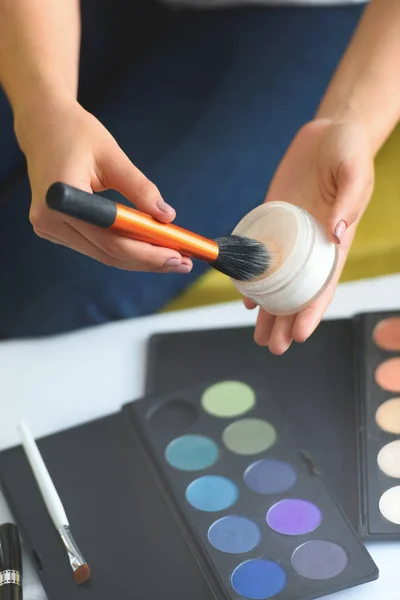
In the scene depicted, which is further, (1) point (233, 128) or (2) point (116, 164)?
(1) point (233, 128)

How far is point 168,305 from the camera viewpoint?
3.02ft

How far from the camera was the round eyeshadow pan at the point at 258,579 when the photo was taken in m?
0.62

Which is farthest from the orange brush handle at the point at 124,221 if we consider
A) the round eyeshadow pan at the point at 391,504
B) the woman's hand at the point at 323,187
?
the round eyeshadow pan at the point at 391,504

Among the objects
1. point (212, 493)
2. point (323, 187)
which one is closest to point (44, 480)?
point (212, 493)

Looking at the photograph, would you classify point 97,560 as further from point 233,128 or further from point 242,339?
point 233,128

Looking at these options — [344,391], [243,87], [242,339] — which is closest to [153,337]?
[242,339]

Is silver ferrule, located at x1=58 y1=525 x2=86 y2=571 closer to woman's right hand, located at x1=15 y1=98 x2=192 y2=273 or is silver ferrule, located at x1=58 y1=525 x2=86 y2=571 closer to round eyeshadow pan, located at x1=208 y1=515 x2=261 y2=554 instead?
round eyeshadow pan, located at x1=208 y1=515 x2=261 y2=554

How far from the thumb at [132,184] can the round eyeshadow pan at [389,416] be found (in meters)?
0.24

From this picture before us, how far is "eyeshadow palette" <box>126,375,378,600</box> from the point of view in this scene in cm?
63

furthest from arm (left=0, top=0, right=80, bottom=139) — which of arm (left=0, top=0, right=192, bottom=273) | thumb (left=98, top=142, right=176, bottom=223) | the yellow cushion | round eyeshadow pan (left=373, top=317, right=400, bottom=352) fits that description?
round eyeshadow pan (left=373, top=317, right=400, bottom=352)

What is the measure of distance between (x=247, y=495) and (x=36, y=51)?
44cm

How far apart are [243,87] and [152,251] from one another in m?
0.42

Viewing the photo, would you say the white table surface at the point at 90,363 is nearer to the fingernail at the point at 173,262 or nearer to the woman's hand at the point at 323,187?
the woman's hand at the point at 323,187

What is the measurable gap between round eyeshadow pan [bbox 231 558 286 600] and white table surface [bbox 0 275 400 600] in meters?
0.20
